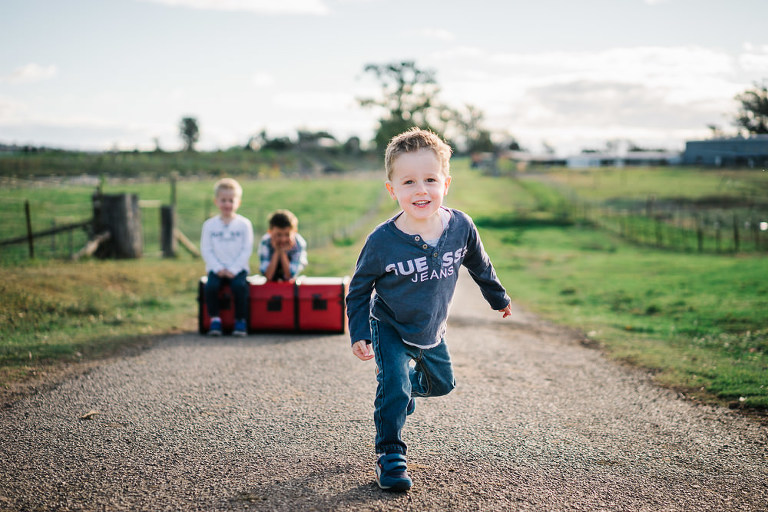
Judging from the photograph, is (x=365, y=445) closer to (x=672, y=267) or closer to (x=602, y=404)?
(x=602, y=404)

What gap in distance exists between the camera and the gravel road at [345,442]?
10.5 ft

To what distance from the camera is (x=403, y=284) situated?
353cm

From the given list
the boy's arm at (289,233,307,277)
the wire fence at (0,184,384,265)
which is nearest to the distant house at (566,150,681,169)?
the wire fence at (0,184,384,265)

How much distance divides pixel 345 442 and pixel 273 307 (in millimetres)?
3594

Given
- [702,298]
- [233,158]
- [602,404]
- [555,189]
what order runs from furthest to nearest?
[233,158]
[555,189]
[702,298]
[602,404]

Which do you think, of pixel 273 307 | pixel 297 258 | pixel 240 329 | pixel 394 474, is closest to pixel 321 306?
pixel 273 307

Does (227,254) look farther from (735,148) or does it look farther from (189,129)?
(189,129)

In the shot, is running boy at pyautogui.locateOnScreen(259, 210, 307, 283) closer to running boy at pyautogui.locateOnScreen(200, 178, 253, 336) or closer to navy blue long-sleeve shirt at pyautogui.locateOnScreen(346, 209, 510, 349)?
running boy at pyautogui.locateOnScreen(200, 178, 253, 336)

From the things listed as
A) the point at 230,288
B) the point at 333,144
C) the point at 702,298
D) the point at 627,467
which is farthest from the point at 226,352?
the point at 333,144

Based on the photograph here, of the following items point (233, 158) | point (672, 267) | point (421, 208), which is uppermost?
point (233, 158)

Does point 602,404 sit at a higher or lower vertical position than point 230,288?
lower

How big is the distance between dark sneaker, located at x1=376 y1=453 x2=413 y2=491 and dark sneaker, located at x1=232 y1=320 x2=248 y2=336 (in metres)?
4.22

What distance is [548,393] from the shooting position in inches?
204

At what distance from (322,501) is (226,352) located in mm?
3512
